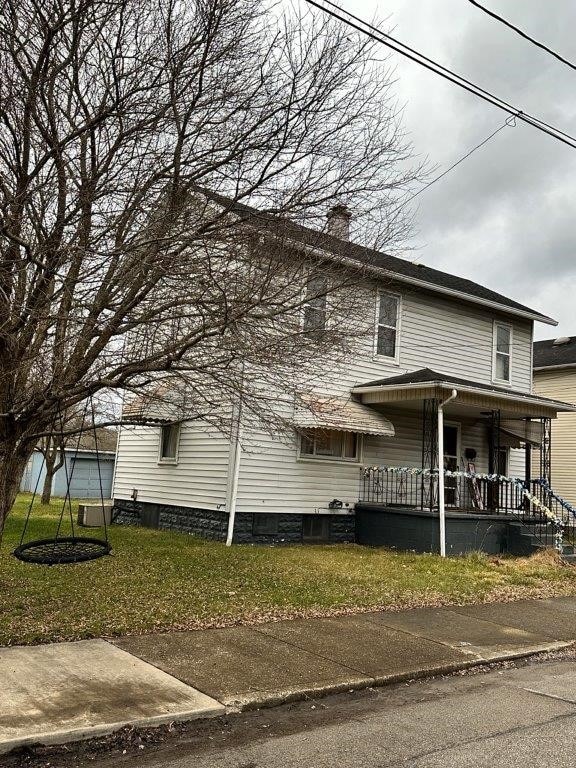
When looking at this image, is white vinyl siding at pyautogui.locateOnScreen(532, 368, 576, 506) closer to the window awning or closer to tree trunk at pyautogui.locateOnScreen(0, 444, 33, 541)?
the window awning

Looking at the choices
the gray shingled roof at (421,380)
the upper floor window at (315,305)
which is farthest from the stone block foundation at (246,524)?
the upper floor window at (315,305)

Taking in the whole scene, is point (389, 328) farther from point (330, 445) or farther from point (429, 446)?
point (330, 445)

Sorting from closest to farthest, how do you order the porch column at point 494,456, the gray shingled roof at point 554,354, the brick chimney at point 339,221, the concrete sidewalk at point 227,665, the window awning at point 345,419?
the concrete sidewalk at point 227,665 < the brick chimney at point 339,221 < the window awning at point 345,419 < the porch column at point 494,456 < the gray shingled roof at point 554,354

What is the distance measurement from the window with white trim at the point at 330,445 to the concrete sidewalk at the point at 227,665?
664 cm

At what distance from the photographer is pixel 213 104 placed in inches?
289

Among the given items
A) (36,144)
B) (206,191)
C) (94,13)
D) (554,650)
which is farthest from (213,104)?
(554,650)

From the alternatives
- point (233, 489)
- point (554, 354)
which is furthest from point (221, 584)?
point (554, 354)

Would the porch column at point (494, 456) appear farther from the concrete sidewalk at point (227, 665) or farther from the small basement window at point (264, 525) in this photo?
the concrete sidewalk at point (227, 665)

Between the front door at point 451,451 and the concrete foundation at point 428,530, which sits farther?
the front door at point 451,451

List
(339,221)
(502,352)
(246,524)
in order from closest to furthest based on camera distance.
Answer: (339,221) → (246,524) → (502,352)

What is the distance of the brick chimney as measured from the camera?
7.80 metres

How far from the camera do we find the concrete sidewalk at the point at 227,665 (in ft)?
16.0

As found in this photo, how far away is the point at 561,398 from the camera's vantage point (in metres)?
25.8

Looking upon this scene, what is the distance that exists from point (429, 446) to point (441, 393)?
289 centimetres
